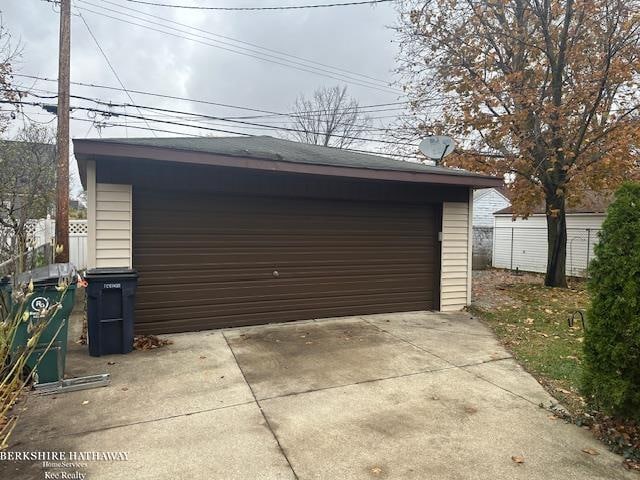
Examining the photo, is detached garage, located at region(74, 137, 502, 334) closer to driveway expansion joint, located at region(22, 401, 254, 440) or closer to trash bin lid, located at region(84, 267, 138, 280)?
trash bin lid, located at region(84, 267, 138, 280)

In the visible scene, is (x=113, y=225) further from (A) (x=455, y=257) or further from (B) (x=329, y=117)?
(B) (x=329, y=117)

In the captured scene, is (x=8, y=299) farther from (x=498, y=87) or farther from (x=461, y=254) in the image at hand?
(x=498, y=87)

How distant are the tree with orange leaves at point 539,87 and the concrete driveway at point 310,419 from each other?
6918 millimetres

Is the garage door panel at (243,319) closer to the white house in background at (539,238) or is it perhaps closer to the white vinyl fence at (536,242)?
the white house in background at (539,238)

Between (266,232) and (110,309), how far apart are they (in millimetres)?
2444

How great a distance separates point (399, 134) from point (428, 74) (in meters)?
2.12

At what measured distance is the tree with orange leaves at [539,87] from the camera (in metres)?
8.77

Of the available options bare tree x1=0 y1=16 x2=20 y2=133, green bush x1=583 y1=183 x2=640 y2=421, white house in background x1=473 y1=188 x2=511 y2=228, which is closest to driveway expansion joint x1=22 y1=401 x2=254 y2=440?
green bush x1=583 y1=183 x2=640 y2=421

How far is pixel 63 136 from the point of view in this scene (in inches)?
247

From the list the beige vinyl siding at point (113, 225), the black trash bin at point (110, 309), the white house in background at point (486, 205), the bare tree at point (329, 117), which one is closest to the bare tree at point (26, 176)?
the beige vinyl siding at point (113, 225)

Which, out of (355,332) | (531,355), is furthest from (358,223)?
(531,355)

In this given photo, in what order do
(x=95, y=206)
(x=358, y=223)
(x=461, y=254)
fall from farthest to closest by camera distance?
(x=461, y=254), (x=358, y=223), (x=95, y=206)

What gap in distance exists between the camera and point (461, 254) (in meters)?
7.38

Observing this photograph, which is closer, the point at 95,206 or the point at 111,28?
the point at 95,206
